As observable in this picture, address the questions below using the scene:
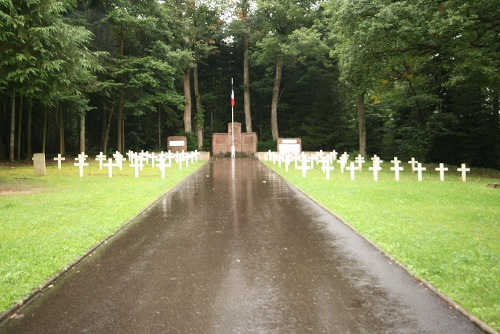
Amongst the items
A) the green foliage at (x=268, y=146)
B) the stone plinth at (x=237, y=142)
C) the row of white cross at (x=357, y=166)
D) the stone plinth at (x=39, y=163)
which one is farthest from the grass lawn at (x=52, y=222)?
the green foliage at (x=268, y=146)

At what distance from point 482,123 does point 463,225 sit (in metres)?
23.6

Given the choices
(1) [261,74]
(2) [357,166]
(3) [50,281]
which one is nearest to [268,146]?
(1) [261,74]

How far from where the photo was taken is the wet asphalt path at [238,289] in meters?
3.92

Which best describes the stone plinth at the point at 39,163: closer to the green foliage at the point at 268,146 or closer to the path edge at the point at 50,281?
the path edge at the point at 50,281

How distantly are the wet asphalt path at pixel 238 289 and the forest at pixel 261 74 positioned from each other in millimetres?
11394

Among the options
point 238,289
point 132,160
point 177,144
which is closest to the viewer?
point 238,289

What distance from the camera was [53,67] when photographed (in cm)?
1584

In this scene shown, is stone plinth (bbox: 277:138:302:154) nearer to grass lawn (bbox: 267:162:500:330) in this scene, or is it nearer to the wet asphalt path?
grass lawn (bbox: 267:162:500:330)

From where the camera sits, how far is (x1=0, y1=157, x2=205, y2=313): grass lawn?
212 inches

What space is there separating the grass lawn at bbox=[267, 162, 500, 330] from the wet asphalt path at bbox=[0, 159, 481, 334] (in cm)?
31

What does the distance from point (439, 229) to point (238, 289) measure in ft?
15.2

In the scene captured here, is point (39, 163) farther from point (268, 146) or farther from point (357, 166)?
point (268, 146)

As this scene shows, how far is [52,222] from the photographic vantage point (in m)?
8.60

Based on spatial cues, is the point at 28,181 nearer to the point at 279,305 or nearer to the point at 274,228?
the point at 274,228
